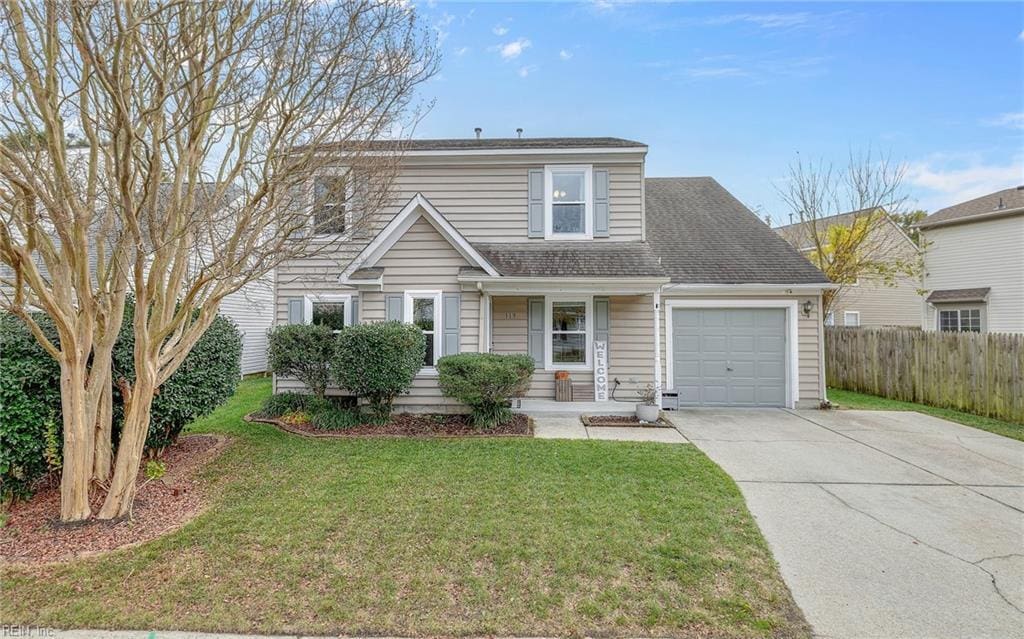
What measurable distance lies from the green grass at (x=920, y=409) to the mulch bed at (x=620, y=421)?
546 cm

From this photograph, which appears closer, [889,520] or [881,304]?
[889,520]

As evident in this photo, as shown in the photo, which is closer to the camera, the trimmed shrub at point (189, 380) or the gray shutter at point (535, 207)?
the trimmed shrub at point (189, 380)

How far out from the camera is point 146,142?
431 cm

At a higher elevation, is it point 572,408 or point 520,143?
point 520,143

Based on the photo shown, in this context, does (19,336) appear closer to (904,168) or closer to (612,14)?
(612,14)

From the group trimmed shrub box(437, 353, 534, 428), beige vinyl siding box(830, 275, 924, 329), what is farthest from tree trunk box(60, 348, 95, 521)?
beige vinyl siding box(830, 275, 924, 329)

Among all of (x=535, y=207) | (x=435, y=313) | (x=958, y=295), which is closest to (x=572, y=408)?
(x=435, y=313)

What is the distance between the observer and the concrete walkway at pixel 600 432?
730cm

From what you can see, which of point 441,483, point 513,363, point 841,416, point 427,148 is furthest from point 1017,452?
point 427,148

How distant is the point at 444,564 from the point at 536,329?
6.66 metres

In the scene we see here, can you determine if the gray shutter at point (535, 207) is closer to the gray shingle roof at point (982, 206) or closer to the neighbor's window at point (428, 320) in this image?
the neighbor's window at point (428, 320)

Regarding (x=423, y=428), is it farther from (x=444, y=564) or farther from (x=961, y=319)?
(x=961, y=319)

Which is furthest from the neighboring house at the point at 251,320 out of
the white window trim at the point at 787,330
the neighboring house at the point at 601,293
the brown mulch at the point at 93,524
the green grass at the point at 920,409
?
the green grass at the point at 920,409

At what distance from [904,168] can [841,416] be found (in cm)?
1101
